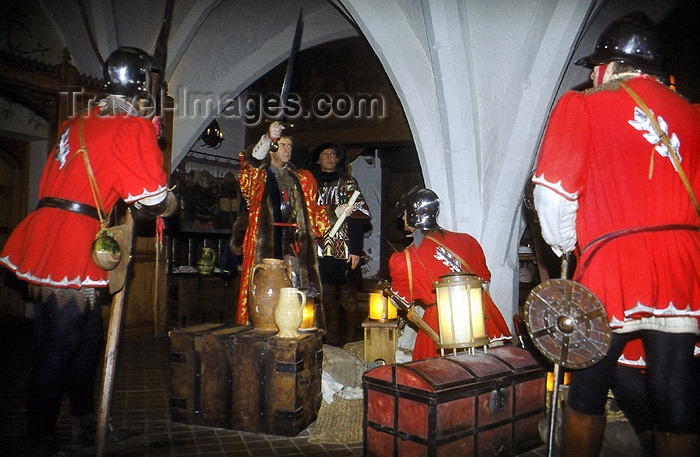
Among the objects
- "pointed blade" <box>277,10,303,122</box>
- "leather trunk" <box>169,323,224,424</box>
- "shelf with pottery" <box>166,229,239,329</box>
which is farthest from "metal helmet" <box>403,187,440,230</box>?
"shelf with pottery" <box>166,229,239,329</box>

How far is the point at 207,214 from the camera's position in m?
8.67

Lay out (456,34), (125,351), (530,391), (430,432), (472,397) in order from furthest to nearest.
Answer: (125,351)
(456,34)
(530,391)
(472,397)
(430,432)

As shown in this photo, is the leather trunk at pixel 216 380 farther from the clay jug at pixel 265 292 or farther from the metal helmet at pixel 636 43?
the metal helmet at pixel 636 43

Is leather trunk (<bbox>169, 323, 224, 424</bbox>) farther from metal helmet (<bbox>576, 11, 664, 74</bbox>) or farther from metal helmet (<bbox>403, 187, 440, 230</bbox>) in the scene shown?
metal helmet (<bbox>576, 11, 664, 74</bbox>)

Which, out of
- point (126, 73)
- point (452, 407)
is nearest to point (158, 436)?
point (452, 407)

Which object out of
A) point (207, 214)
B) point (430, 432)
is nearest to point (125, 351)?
point (207, 214)

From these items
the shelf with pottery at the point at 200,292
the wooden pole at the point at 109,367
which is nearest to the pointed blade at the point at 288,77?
the wooden pole at the point at 109,367

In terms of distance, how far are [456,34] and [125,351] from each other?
476 cm

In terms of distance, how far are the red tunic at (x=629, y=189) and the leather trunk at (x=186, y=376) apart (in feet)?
8.16

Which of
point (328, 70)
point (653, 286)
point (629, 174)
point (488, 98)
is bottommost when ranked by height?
point (653, 286)

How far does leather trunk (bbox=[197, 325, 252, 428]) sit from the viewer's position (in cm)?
328

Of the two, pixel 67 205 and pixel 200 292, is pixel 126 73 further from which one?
pixel 200 292

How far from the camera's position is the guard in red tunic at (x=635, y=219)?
175 cm

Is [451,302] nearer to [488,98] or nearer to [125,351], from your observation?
[488,98]
